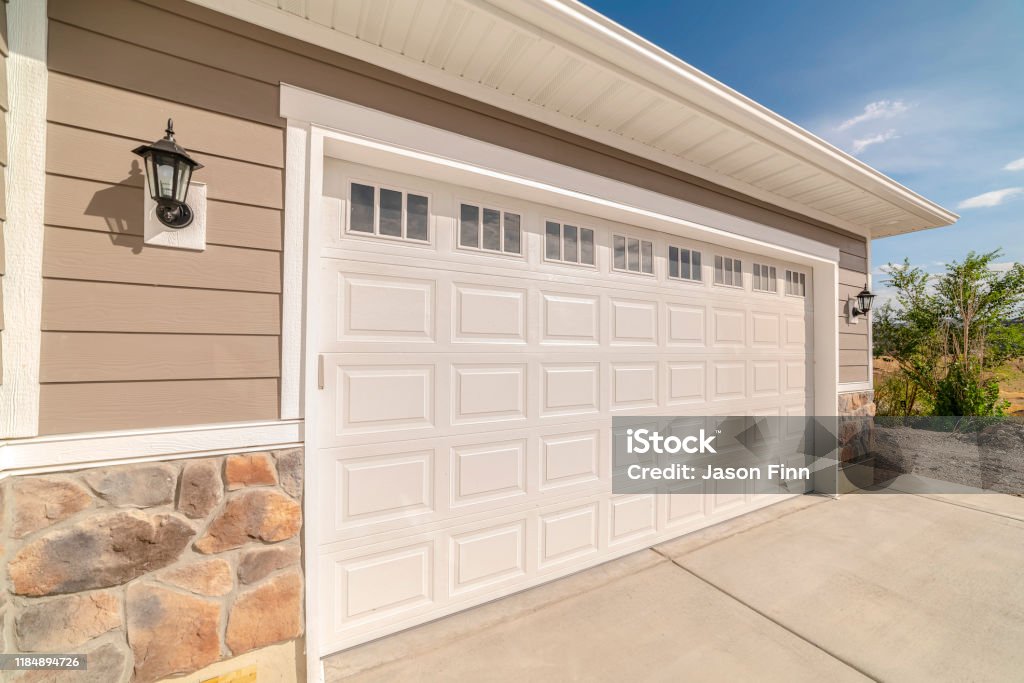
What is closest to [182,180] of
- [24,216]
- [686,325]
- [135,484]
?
[24,216]

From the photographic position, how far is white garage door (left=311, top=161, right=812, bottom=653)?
1898mm

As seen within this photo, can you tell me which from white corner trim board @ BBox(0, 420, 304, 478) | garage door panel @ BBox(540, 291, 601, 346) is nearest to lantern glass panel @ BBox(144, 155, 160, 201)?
white corner trim board @ BBox(0, 420, 304, 478)

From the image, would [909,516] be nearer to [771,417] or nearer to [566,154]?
[771,417]

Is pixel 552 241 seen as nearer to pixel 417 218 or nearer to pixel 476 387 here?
pixel 417 218

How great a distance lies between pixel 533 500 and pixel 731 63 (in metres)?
4.14

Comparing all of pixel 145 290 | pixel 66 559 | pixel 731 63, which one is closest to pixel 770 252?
pixel 731 63

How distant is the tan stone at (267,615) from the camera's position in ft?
5.01

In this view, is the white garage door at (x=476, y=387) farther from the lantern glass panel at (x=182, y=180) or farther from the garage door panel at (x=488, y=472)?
the lantern glass panel at (x=182, y=180)

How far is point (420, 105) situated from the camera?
195 centimetres

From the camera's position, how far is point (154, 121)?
1.47 metres

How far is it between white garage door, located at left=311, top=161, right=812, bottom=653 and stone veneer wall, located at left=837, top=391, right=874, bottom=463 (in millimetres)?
2058

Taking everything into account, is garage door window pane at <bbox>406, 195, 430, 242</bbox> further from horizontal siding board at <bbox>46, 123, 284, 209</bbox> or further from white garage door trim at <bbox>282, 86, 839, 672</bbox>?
horizontal siding board at <bbox>46, 123, 284, 209</bbox>

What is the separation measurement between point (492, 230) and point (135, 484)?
187 centimetres

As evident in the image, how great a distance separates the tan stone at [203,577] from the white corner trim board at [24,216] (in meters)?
0.65
